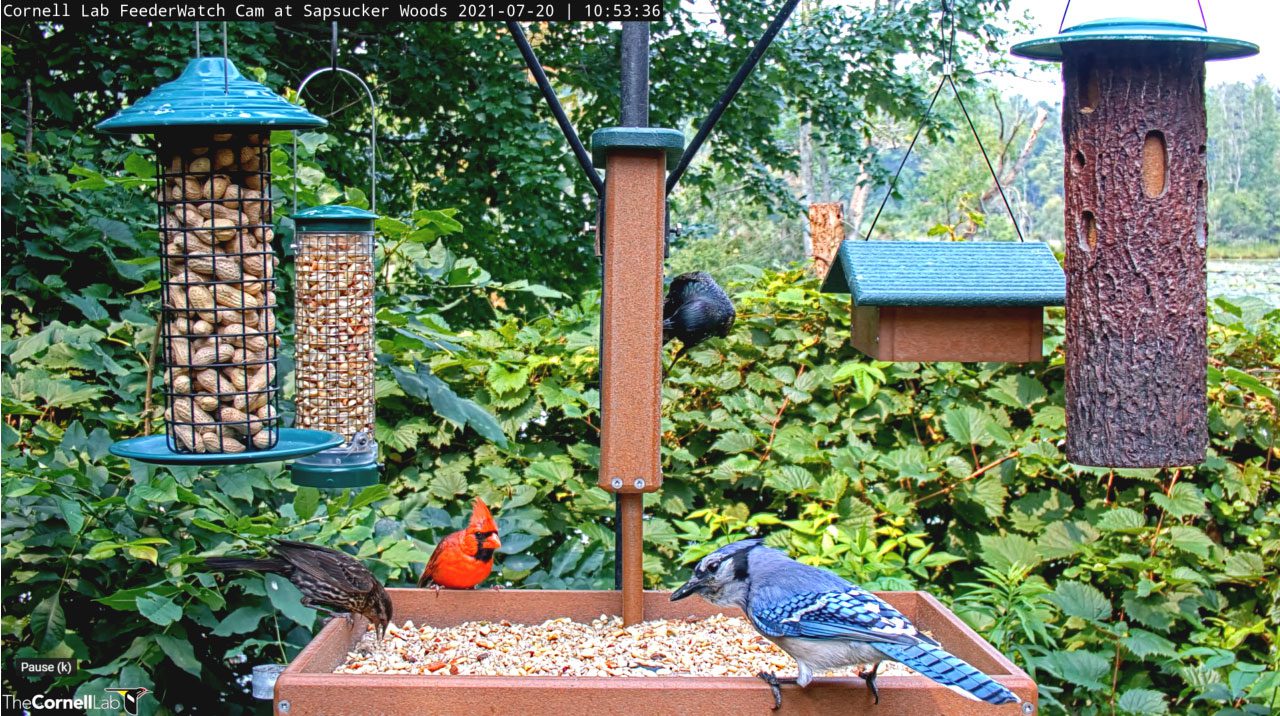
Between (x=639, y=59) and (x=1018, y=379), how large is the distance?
7.49 ft

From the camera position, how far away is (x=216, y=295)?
2.41 metres

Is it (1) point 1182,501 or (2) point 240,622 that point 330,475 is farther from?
(1) point 1182,501

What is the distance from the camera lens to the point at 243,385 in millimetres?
2445

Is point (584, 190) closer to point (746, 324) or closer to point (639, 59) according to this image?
point (746, 324)

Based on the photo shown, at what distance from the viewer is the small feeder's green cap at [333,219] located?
9.16 ft

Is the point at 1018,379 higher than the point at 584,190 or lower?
lower

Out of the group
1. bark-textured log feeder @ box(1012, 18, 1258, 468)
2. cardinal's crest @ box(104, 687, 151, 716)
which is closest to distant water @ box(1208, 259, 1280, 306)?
bark-textured log feeder @ box(1012, 18, 1258, 468)

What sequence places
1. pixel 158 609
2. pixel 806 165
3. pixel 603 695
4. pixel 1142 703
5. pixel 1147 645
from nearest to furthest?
pixel 603 695
pixel 158 609
pixel 1142 703
pixel 1147 645
pixel 806 165

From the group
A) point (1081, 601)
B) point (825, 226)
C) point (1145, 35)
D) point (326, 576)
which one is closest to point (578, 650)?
point (326, 576)

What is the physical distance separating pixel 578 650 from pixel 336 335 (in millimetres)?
1070

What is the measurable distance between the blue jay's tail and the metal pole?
0.76m

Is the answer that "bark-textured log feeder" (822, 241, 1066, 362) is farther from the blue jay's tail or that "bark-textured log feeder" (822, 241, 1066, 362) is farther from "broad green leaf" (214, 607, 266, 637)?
"broad green leaf" (214, 607, 266, 637)

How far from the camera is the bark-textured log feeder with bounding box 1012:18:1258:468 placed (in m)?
2.69

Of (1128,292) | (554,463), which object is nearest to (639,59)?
(1128,292)
